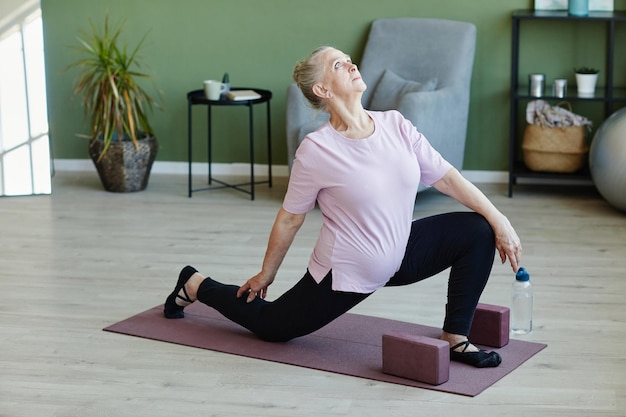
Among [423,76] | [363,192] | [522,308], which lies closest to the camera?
[363,192]

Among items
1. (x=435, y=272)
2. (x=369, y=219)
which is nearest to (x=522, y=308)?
(x=435, y=272)

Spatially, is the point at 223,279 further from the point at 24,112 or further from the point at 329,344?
the point at 24,112

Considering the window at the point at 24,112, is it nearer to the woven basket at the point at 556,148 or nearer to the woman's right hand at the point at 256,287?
the woven basket at the point at 556,148

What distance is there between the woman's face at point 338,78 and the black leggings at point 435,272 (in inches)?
17.9

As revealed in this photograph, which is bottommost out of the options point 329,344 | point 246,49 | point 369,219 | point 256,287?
point 329,344

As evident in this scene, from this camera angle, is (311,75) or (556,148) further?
(556,148)

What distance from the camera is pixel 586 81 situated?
5.22 metres

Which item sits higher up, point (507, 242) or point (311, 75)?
point (311, 75)

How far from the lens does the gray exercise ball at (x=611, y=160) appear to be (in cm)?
478

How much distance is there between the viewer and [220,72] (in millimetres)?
5793

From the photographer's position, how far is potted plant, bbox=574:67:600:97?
5.21m

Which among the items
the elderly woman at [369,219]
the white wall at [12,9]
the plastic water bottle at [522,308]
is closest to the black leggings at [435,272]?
the elderly woman at [369,219]

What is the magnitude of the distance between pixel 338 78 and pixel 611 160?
221cm

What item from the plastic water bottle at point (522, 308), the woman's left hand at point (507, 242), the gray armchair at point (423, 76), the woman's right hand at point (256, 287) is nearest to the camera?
the woman's left hand at point (507, 242)
